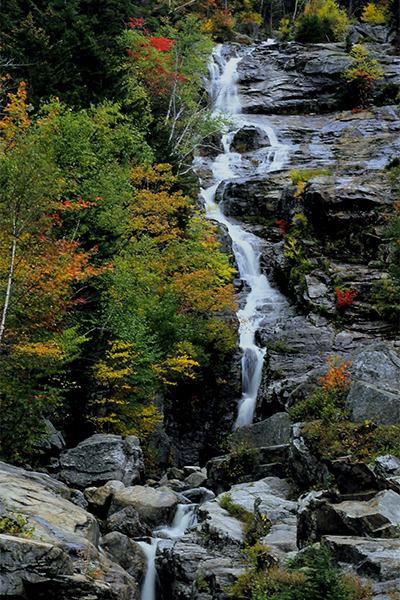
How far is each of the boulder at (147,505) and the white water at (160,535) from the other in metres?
0.18

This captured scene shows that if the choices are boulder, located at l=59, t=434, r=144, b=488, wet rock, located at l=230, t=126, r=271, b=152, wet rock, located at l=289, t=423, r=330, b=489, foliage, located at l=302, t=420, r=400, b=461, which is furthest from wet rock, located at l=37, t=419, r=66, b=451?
wet rock, located at l=230, t=126, r=271, b=152

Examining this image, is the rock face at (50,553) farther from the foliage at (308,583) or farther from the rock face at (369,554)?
the rock face at (369,554)

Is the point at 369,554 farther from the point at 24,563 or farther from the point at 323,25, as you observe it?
the point at 323,25

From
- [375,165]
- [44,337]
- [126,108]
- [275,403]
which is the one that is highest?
[126,108]

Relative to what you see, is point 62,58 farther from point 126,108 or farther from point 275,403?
point 275,403

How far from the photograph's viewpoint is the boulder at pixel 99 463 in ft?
42.3

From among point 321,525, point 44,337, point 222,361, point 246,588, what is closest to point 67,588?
point 246,588

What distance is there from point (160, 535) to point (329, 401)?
551 centimetres

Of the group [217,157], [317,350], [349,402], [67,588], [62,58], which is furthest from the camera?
[217,157]

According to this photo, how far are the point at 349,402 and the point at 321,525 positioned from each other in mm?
4448

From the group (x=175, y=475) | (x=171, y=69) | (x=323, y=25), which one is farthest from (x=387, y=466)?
(x=323, y=25)

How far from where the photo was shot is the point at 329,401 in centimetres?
1227

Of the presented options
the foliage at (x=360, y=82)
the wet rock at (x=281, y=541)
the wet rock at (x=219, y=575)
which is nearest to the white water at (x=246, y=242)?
the foliage at (x=360, y=82)

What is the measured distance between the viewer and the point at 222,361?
2267cm
